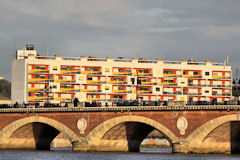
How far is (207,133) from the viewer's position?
346 ft

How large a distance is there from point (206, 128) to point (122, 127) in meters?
19.1

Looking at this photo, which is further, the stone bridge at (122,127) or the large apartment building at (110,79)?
the large apartment building at (110,79)

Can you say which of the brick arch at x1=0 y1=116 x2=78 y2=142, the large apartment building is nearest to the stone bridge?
the brick arch at x1=0 y1=116 x2=78 y2=142

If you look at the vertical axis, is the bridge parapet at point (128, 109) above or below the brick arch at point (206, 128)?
above

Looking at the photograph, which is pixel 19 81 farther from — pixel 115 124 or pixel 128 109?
pixel 128 109

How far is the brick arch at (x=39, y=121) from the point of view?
12000 centimetres

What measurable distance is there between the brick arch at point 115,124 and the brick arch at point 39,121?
409 centimetres

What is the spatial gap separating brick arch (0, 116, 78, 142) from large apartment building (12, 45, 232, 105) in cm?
3097

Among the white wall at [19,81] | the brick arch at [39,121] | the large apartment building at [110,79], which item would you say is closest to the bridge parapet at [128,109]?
the brick arch at [39,121]

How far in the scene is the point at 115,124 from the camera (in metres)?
114

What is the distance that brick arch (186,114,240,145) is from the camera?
104m

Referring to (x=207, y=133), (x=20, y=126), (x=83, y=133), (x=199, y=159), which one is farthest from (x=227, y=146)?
(x=20, y=126)

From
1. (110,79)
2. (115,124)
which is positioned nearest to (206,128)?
(115,124)

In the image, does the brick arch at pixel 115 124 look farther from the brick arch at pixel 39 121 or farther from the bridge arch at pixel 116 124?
the brick arch at pixel 39 121
